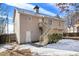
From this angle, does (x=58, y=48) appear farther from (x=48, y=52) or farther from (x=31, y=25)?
(x=31, y=25)

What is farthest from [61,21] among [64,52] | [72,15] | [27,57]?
[27,57]

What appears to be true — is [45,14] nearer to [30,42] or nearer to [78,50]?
[30,42]

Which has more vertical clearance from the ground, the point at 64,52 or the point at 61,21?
the point at 61,21

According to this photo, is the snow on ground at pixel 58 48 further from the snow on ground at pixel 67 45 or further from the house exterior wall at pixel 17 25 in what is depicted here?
the house exterior wall at pixel 17 25

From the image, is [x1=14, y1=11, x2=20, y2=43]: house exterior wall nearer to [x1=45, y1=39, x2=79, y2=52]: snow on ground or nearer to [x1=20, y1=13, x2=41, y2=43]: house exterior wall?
[x1=20, y1=13, x2=41, y2=43]: house exterior wall

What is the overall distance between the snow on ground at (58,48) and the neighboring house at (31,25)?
0.12 meters

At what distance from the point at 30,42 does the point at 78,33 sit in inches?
25.2

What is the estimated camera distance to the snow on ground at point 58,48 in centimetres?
255

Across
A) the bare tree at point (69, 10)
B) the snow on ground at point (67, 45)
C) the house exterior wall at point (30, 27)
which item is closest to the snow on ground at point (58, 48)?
the snow on ground at point (67, 45)

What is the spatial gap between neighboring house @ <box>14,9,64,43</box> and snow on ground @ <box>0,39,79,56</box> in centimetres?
12

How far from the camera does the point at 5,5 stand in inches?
103

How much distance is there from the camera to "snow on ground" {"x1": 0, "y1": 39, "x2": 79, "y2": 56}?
100 inches

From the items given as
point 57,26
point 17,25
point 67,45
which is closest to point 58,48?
point 67,45

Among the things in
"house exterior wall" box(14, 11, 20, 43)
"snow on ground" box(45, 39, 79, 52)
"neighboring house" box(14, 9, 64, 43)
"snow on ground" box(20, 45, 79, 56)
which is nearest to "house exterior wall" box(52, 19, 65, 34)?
"neighboring house" box(14, 9, 64, 43)
